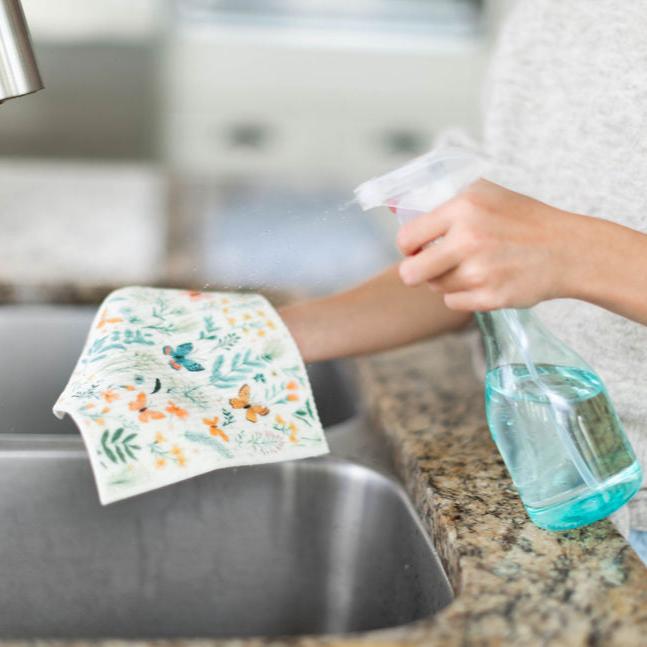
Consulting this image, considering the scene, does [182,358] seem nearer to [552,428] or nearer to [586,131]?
[552,428]

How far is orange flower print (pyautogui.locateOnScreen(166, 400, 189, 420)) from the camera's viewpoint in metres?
0.66

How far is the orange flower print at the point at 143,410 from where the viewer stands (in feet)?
2.13

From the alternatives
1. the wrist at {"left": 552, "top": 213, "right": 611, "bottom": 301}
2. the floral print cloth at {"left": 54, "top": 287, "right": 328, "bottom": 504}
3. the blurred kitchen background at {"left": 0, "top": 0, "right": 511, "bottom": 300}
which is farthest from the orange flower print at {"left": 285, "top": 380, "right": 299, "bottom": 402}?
the blurred kitchen background at {"left": 0, "top": 0, "right": 511, "bottom": 300}

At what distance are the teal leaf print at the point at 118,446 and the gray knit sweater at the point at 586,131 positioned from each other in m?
0.42

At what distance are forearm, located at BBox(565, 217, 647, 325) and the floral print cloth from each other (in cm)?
24

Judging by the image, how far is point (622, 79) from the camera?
803 millimetres

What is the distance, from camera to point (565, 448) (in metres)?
0.67

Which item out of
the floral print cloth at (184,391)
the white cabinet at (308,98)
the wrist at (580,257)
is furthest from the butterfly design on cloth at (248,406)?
the white cabinet at (308,98)

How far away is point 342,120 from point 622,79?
8.27 ft

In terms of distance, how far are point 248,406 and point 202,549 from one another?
0.68 feet

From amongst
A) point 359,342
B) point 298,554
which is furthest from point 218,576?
point 359,342

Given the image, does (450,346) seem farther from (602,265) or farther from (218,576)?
(602,265)

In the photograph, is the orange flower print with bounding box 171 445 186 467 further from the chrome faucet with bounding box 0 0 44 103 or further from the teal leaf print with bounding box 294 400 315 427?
the chrome faucet with bounding box 0 0 44 103

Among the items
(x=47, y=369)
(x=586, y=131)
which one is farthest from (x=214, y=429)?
(x=47, y=369)
